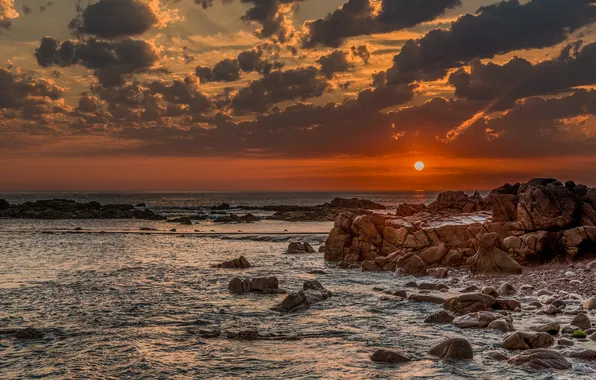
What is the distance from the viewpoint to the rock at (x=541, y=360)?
1509cm

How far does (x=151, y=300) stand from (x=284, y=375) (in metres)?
14.0

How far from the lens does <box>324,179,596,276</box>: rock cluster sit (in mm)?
34438

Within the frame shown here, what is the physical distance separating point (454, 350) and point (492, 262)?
18431 millimetres

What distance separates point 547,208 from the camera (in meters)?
37.1

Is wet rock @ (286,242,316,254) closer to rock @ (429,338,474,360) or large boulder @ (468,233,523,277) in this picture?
large boulder @ (468,233,523,277)

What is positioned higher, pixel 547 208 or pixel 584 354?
pixel 547 208

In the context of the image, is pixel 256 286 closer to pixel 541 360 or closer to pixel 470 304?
pixel 470 304

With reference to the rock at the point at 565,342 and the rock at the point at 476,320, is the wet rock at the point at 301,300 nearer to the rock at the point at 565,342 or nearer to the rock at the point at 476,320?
the rock at the point at 476,320

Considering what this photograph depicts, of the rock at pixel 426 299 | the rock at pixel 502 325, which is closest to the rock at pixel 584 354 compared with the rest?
the rock at pixel 502 325

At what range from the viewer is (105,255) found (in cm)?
4938

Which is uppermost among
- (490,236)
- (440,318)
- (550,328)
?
(490,236)

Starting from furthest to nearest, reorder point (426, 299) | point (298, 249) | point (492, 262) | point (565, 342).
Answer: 1. point (298, 249)
2. point (492, 262)
3. point (426, 299)
4. point (565, 342)

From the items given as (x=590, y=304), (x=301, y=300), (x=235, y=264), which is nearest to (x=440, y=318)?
(x=301, y=300)

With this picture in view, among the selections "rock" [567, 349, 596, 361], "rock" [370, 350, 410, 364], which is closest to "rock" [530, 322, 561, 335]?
"rock" [567, 349, 596, 361]
